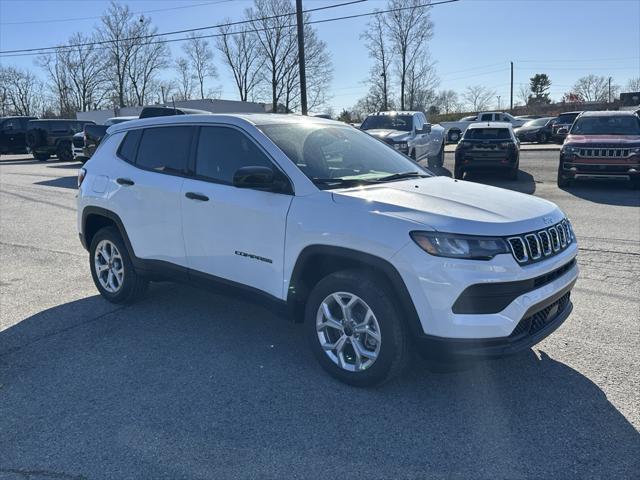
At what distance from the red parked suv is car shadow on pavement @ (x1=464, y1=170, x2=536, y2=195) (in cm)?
93

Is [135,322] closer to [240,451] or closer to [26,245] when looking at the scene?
[240,451]

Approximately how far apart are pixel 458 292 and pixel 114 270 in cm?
360

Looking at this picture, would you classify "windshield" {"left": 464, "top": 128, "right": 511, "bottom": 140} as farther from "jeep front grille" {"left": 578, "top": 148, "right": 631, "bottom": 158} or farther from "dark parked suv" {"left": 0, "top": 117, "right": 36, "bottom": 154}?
"dark parked suv" {"left": 0, "top": 117, "right": 36, "bottom": 154}

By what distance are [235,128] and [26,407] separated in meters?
2.40

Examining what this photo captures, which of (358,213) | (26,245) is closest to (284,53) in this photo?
(26,245)

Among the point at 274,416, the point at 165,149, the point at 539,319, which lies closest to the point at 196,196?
the point at 165,149

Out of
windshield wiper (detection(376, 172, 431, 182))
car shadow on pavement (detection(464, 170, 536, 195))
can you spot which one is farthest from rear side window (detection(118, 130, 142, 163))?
car shadow on pavement (detection(464, 170, 536, 195))

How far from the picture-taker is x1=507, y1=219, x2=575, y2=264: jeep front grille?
3.10 metres

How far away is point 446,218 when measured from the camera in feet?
10.2

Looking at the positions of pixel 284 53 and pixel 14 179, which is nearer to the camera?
pixel 14 179

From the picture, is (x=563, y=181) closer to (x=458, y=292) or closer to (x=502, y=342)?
(x=502, y=342)

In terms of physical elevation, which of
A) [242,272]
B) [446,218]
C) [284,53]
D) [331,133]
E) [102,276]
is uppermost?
[284,53]

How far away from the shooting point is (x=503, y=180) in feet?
49.3

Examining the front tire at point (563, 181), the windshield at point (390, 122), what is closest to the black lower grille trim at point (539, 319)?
the front tire at point (563, 181)
